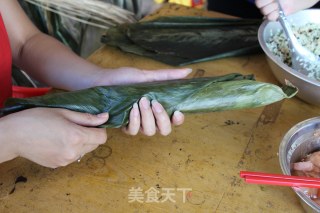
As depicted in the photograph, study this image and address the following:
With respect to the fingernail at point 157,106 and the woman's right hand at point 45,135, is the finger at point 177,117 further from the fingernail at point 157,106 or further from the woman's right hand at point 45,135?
the woman's right hand at point 45,135

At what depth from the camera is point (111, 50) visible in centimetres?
118

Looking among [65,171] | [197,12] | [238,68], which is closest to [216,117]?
[238,68]

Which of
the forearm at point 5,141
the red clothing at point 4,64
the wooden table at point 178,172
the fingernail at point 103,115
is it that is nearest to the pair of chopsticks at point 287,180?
the wooden table at point 178,172

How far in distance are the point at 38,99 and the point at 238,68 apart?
1.89ft

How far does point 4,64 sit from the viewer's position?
995 mm

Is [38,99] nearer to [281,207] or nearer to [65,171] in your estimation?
[65,171]

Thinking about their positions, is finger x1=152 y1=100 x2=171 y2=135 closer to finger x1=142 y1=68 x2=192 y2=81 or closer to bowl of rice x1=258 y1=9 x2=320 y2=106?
finger x1=142 y1=68 x2=192 y2=81

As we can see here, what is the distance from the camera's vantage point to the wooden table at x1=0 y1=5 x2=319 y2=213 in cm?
74

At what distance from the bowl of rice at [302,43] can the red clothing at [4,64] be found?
65 cm

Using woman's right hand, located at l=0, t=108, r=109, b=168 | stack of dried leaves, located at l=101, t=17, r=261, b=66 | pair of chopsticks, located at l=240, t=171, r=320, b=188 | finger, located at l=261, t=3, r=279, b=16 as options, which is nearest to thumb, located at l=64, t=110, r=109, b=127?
woman's right hand, located at l=0, t=108, r=109, b=168

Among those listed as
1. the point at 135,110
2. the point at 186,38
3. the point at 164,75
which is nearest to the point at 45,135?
the point at 135,110

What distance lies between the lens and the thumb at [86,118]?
2.43 ft

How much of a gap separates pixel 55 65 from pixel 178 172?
45 centimetres

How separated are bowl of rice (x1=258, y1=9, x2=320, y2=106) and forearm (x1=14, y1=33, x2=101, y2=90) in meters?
0.44
